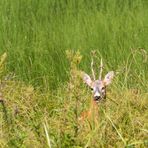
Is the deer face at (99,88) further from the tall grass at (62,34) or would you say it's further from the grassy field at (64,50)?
the tall grass at (62,34)

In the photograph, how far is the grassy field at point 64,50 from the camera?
3.66 meters

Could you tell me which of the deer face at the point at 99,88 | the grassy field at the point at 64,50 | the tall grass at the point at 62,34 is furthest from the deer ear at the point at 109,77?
the tall grass at the point at 62,34

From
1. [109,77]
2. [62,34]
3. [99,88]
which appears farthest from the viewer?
[62,34]

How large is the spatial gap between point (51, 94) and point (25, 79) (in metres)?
0.68

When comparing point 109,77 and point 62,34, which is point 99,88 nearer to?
point 109,77

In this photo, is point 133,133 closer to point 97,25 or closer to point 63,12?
point 97,25

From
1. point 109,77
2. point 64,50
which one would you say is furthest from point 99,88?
point 64,50

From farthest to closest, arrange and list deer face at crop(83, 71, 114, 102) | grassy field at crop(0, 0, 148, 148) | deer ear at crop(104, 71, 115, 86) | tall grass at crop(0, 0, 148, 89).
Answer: tall grass at crop(0, 0, 148, 89) → grassy field at crop(0, 0, 148, 148) → deer ear at crop(104, 71, 115, 86) → deer face at crop(83, 71, 114, 102)

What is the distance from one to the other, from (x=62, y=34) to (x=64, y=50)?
0.74 feet

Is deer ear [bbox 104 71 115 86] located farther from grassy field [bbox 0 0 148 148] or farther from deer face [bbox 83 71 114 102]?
grassy field [bbox 0 0 148 148]

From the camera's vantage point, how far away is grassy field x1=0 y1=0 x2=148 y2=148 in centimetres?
366

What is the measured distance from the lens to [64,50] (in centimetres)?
526

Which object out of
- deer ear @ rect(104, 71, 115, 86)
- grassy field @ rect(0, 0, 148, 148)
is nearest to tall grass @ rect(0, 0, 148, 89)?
grassy field @ rect(0, 0, 148, 148)

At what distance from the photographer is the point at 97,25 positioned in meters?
5.43
